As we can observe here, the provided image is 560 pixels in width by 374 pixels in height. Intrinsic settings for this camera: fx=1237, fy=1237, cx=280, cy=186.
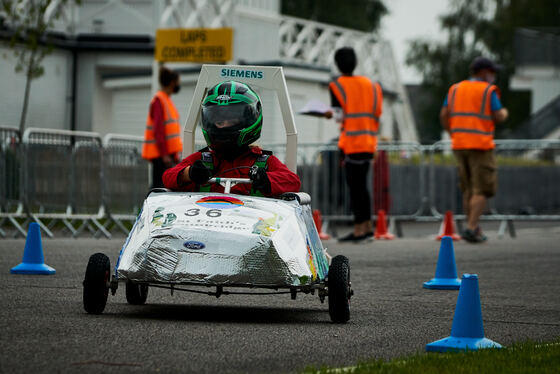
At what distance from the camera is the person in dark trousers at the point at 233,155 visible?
8047 millimetres

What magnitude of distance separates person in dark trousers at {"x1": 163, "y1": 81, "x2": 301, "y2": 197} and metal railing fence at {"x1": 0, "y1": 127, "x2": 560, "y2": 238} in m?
8.41

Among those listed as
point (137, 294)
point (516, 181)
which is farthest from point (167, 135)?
point (516, 181)

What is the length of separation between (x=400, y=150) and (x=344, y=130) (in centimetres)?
554

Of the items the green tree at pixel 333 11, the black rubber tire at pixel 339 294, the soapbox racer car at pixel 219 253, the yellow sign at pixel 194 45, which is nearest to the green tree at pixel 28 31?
the yellow sign at pixel 194 45

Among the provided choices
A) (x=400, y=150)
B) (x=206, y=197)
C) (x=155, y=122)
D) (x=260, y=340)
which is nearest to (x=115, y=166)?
(x=155, y=122)

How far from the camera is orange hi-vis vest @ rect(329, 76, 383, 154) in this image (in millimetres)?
15414

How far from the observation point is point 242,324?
729 cm

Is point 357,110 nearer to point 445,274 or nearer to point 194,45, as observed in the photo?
point 445,274

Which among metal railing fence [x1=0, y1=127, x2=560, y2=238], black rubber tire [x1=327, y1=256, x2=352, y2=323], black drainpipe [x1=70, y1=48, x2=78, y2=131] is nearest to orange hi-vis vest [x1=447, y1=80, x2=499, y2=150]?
metal railing fence [x1=0, y1=127, x2=560, y2=238]

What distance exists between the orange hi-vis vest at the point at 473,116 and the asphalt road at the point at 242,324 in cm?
412

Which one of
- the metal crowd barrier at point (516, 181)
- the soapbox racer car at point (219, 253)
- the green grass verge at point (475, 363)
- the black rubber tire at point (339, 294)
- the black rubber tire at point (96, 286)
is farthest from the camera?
the metal crowd barrier at point (516, 181)

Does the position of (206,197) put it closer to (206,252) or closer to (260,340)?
(206,252)

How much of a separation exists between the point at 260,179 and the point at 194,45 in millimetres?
13054

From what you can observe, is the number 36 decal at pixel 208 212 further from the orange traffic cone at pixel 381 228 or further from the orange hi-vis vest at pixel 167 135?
the orange traffic cone at pixel 381 228
